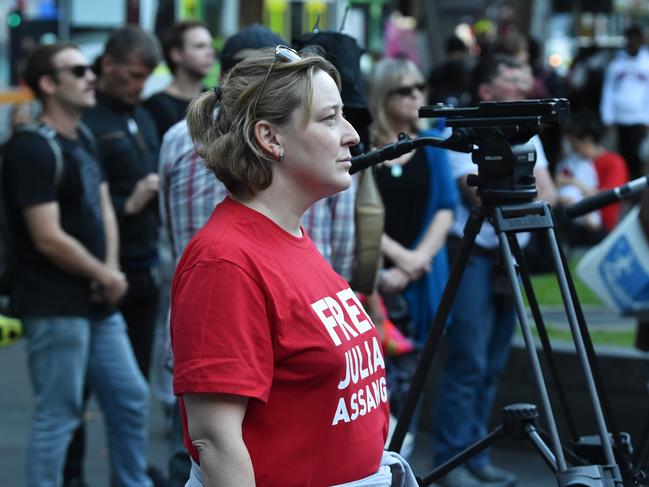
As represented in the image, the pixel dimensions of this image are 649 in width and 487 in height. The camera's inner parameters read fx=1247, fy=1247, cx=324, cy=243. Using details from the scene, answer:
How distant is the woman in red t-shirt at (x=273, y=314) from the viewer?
2.38 m

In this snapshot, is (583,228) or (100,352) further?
(583,228)

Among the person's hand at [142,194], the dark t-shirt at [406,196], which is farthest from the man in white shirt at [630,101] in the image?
the person's hand at [142,194]

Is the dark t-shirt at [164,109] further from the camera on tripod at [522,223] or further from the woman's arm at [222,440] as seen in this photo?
the woman's arm at [222,440]

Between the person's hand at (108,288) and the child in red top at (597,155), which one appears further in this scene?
the child in red top at (597,155)

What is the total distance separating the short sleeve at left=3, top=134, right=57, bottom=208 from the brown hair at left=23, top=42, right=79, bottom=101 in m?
0.39

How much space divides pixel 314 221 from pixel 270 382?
1.62m

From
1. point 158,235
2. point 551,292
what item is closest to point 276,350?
point 158,235

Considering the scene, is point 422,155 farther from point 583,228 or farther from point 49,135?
point 583,228

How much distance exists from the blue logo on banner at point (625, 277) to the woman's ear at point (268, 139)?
9.91ft

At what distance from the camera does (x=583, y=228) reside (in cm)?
1130

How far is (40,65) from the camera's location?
5.09 metres

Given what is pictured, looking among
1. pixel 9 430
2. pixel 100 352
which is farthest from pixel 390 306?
pixel 9 430

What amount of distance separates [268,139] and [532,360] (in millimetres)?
891

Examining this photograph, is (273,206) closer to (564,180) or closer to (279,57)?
(279,57)
